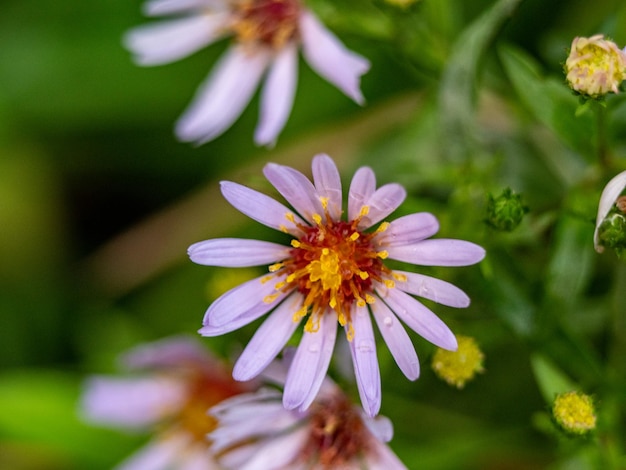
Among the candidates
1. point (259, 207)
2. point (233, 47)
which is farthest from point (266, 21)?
point (259, 207)

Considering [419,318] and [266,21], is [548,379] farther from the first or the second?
[266,21]

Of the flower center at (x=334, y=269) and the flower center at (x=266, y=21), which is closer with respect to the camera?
the flower center at (x=334, y=269)

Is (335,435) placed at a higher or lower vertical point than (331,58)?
lower

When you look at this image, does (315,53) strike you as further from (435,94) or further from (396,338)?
(396,338)

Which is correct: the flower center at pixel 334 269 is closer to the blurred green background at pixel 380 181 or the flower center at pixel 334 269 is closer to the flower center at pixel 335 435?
the blurred green background at pixel 380 181

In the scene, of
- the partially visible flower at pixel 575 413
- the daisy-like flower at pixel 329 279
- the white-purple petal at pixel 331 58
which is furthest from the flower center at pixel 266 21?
the partially visible flower at pixel 575 413

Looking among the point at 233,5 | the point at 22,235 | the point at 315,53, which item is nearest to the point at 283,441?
the point at 315,53

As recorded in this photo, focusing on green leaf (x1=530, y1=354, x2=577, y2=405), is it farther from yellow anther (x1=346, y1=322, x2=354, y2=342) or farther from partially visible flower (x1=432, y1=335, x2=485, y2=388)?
yellow anther (x1=346, y1=322, x2=354, y2=342)
